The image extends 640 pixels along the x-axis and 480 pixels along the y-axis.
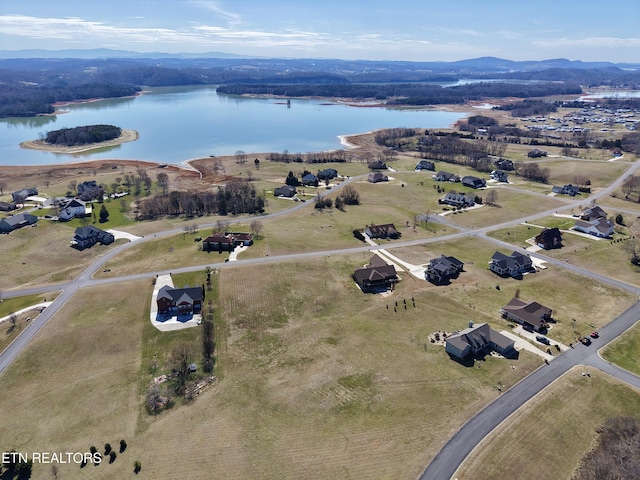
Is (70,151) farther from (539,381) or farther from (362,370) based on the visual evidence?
(539,381)

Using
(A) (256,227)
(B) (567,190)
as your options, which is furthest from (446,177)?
(A) (256,227)

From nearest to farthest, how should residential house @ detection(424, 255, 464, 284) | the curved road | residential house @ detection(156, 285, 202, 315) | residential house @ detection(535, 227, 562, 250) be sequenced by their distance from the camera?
the curved road < residential house @ detection(156, 285, 202, 315) < residential house @ detection(424, 255, 464, 284) < residential house @ detection(535, 227, 562, 250)

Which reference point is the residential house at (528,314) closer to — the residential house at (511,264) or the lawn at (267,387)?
the lawn at (267,387)

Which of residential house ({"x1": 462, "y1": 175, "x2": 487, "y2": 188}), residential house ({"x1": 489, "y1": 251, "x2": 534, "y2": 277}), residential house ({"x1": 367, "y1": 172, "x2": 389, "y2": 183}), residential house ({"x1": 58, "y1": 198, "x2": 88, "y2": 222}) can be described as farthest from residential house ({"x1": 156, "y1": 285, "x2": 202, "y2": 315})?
residential house ({"x1": 462, "y1": 175, "x2": 487, "y2": 188})

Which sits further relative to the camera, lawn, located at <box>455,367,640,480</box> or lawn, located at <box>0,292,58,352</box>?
lawn, located at <box>0,292,58,352</box>

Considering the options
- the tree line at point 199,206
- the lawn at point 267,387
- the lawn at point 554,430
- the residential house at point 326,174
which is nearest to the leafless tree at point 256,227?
the tree line at point 199,206

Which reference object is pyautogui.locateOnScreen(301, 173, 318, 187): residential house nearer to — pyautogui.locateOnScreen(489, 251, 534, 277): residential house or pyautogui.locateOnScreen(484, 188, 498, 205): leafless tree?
pyautogui.locateOnScreen(484, 188, 498, 205): leafless tree
